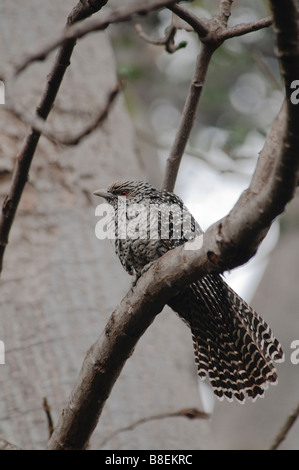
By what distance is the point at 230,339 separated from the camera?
3.31 metres

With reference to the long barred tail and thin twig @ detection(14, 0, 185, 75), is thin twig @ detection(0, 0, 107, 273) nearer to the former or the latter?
thin twig @ detection(14, 0, 185, 75)

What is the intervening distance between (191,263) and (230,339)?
1363 millimetres

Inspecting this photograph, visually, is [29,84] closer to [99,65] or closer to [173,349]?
[99,65]

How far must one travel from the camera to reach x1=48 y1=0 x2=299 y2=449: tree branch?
66.4 inches

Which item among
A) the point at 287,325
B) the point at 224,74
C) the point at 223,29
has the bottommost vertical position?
the point at 287,325

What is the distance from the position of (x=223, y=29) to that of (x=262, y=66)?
217 cm

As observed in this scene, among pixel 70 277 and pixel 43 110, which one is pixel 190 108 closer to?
pixel 43 110

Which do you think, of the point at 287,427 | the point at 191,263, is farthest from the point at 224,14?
the point at 287,427

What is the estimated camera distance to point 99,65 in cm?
465

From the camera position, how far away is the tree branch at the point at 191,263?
1687mm

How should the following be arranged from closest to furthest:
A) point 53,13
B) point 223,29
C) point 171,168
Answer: point 223,29 < point 171,168 < point 53,13

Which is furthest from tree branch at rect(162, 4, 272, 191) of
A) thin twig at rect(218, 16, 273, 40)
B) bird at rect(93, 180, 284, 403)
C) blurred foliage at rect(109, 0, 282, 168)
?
blurred foliage at rect(109, 0, 282, 168)

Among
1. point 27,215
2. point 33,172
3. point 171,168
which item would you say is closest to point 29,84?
point 33,172

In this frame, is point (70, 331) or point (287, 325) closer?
point (70, 331)
